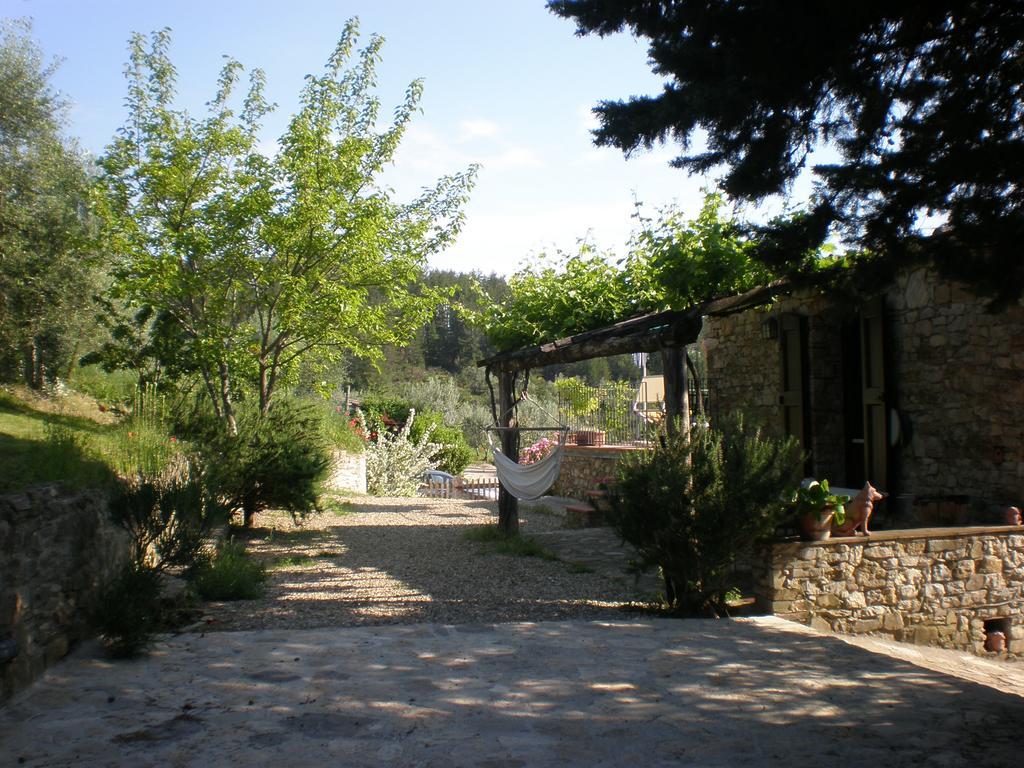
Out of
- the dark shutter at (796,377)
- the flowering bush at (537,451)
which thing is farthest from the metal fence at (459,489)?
the dark shutter at (796,377)

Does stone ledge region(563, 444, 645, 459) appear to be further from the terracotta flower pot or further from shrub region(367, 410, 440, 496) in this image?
the terracotta flower pot

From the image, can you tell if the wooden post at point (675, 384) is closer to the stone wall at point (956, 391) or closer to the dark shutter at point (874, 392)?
the stone wall at point (956, 391)

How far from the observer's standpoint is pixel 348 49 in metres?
9.88

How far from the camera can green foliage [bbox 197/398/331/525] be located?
8.27 m

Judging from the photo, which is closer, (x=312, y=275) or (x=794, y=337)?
(x=794, y=337)

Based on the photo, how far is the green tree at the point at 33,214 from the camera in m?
9.75

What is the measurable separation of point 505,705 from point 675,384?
3.21m

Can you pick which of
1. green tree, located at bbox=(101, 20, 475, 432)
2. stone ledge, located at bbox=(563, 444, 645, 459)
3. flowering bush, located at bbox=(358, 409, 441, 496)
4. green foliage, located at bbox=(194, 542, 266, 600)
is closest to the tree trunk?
green tree, located at bbox=(101, 20, 475, 432)

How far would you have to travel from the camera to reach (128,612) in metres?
4.21

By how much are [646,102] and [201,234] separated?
6.58 meters

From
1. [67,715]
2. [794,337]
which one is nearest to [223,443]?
[67,715]

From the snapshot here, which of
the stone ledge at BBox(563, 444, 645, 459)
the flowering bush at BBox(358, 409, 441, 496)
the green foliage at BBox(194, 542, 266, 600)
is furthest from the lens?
the flowering bush at BBox(358, 409, 441, 496)

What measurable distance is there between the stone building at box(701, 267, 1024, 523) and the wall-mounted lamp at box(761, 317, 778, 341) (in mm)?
13

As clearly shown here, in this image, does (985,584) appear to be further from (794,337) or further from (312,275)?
(312,275)
